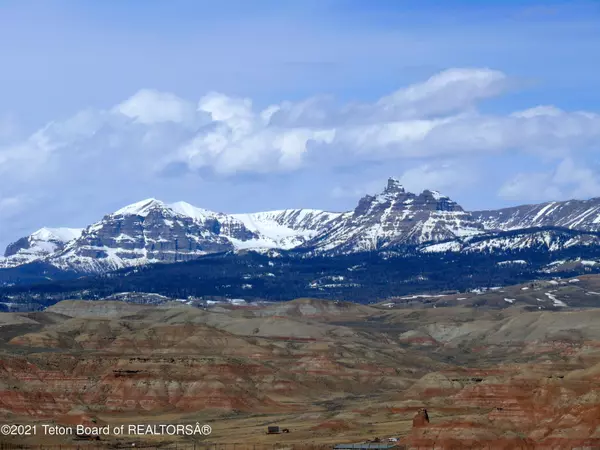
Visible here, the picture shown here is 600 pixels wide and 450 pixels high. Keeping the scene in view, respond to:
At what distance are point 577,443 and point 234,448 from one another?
160 ft

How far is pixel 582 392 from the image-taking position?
651ft

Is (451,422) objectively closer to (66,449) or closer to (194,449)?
(194,449)

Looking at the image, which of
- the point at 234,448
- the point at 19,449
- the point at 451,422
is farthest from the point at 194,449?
the point at 451,422

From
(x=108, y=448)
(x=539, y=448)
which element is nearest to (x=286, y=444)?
(x=108, y=448)

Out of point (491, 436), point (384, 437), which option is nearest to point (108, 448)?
point (384, 437)

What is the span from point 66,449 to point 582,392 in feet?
221

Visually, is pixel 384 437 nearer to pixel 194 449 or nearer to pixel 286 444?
pixel 286 444

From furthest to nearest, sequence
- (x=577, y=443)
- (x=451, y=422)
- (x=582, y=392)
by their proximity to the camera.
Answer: (x=582, y=392) < (x=451, y=422) < (x=577, y=443)

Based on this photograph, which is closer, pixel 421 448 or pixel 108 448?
pixel 421 448

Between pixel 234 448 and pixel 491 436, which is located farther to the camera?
pixel 234 448

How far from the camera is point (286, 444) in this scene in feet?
653

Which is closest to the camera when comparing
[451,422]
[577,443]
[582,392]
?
[577,443]

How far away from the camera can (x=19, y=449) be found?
191375 mm

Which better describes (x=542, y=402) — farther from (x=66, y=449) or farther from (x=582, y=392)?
(x=66, y=449)
